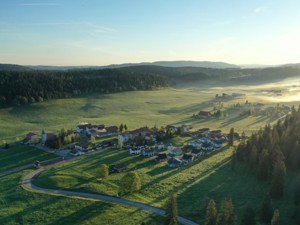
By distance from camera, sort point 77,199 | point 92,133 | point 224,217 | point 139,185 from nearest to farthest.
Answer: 1. point 224,217
2. point 77,199
3. point 139,185
4. point 92,133

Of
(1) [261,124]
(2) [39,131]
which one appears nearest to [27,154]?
(2) [39,131]

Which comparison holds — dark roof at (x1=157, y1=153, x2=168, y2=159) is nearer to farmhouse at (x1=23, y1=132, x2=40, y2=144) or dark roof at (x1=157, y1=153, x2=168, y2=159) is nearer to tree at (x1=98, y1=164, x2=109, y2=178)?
tree at (x1=98, y1=164, x2=109, y2=178)

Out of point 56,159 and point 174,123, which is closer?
point 56,159

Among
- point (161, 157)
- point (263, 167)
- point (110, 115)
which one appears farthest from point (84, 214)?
point (110, 115)

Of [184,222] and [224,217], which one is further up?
[224,217]

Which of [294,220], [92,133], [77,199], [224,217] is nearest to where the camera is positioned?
[224,217]

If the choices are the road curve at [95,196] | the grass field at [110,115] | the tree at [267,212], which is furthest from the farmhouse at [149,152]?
the tree at [267,212]

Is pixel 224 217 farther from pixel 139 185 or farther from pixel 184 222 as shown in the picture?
pixel 139 185
